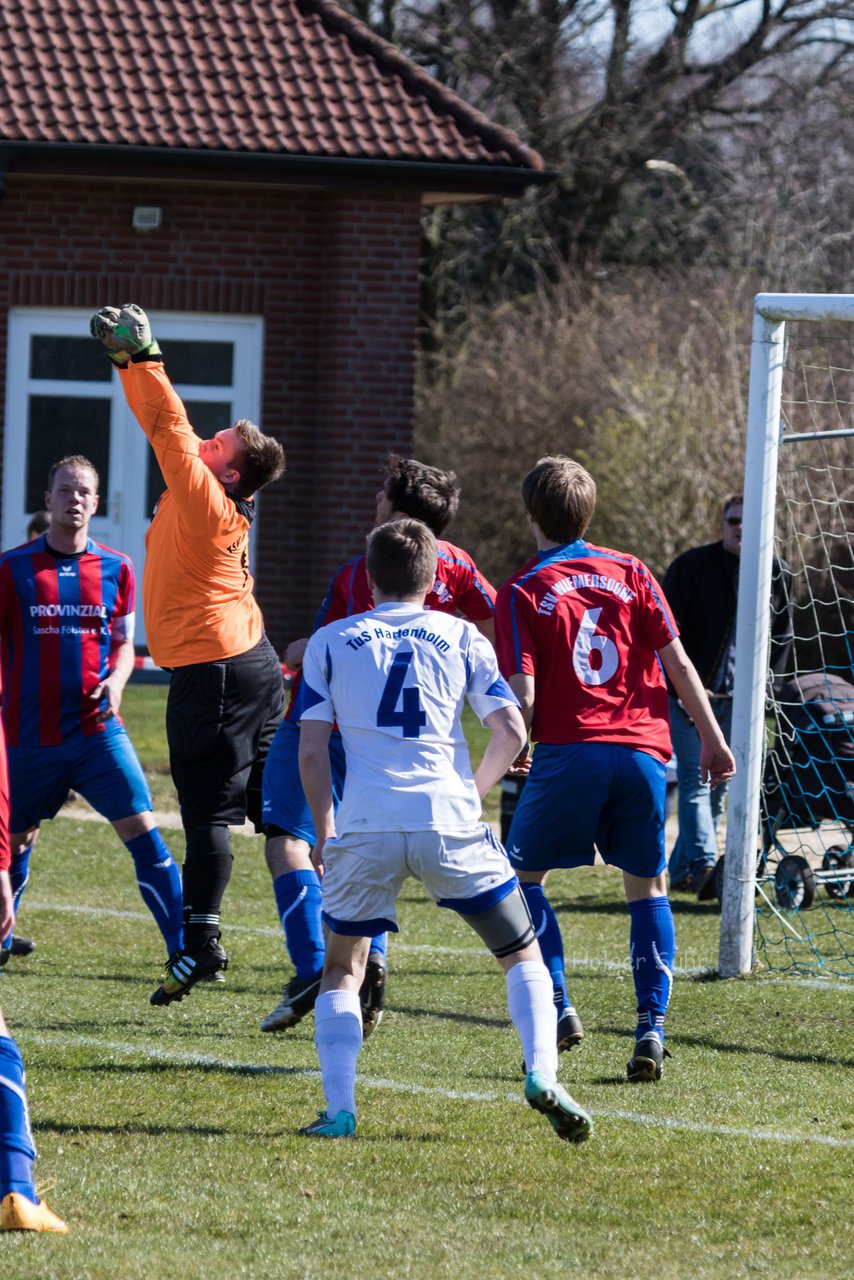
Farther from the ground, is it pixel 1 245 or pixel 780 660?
pixel 1 245

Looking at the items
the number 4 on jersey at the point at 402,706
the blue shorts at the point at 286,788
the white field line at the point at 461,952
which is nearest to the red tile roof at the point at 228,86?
the white field line at the point at 461,952

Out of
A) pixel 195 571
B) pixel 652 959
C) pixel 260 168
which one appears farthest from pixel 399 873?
pixel 260 168

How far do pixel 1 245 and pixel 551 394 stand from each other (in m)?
8.24

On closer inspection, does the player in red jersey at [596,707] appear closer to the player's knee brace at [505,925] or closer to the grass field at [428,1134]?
the grass field at [428,1134]

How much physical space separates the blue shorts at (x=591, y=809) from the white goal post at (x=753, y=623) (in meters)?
1.69

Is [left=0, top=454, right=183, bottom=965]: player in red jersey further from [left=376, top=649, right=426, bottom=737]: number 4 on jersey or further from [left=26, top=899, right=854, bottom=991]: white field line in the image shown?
[left=376, top=649, right=426, bottom=737]: number 4 on jersey

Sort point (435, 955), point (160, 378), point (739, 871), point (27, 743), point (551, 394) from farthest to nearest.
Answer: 1. point (551, 394)
2. point (435, 955)
3. point (739, 871)
4. point (27, 743)
5. point (160, 378)

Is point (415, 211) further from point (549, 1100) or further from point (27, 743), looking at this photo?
point (549, 1100)

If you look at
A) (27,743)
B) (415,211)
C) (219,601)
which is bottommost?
(27,743)

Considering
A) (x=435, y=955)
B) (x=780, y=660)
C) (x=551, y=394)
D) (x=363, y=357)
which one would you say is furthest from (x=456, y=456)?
(x=435, y=955)

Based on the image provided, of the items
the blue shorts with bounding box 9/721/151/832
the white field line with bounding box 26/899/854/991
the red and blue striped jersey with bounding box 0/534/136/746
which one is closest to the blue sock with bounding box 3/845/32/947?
the blue shorts with bounding box 9/721/151/832

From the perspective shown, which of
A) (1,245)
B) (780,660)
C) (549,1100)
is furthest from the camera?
(1,245)

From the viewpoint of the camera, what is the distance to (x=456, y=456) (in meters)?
23.2

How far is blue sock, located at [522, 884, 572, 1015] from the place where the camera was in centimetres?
593
